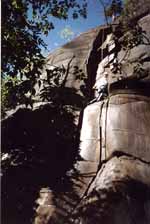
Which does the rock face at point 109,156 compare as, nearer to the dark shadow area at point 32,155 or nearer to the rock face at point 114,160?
the rock face at point 114,160

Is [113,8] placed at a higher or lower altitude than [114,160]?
higher

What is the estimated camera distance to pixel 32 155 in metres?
7.23

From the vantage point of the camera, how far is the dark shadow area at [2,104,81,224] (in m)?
6.23

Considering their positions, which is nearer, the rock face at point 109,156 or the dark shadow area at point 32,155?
the rock face at point 109,156

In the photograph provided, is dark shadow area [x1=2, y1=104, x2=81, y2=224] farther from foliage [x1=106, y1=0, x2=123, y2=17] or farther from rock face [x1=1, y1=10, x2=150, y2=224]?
foliage [x1=106, y1=0, x2=123, y2=17]

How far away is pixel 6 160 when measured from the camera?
23.3 feet

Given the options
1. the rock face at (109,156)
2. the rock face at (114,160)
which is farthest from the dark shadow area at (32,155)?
the rock face at (114,160)

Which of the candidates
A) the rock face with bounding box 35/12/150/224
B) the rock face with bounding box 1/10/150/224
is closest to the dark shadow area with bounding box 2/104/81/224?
the rock face with bounding box 1/10/150/224

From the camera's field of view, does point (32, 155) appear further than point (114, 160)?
Yes

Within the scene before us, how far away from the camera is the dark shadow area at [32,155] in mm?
6232

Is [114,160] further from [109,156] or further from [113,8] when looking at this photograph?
[113,8]

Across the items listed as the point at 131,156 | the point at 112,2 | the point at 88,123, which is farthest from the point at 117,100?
the point at 112,2

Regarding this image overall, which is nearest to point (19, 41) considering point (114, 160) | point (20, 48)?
point (20, 48)

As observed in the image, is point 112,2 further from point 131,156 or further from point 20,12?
point 131,156
